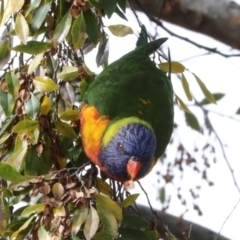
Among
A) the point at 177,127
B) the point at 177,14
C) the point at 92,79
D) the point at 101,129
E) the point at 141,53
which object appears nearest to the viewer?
the point at 92,79

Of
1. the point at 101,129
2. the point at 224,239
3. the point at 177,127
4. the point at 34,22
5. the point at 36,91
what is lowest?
the point at 224,239

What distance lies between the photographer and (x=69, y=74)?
1.36 m

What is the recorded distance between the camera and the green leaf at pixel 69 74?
1.36 metres

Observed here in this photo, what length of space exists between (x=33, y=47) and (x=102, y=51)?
9.0 inches

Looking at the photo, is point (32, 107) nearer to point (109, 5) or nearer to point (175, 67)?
point (109, 5)

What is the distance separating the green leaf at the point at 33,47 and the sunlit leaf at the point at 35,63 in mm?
12

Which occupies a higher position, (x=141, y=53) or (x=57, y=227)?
(x=141, y=53)

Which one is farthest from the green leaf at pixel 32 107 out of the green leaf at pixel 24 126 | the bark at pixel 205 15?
the bark at pixel 205 15

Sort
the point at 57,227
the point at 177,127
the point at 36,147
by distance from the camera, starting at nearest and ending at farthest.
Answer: the point at 57,227 < the point at 36,147 < the point at 177,127

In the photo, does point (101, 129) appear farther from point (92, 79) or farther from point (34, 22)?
point (34, 22)

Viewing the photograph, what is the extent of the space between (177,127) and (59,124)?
141cm

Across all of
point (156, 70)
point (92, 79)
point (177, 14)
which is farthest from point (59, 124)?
point (177, 14)

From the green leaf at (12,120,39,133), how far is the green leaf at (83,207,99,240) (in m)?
0.23

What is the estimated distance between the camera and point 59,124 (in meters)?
1.33
